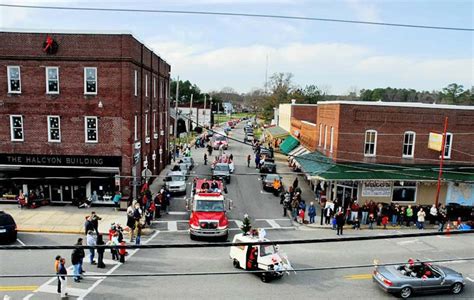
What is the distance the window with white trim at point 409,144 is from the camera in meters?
27.2

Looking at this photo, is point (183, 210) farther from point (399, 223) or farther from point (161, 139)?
point (161, 139)

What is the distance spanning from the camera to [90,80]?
25.8 metres

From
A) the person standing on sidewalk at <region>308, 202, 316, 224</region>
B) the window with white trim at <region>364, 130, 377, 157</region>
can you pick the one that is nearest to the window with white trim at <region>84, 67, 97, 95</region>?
the person standing on sidewalk at <region>308, 202, 316, 224</region>

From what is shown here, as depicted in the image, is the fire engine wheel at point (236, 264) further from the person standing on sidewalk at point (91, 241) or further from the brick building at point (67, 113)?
the brick building at point (67, 113)

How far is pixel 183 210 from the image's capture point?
1018 inches

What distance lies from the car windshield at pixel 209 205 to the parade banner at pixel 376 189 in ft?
34.8

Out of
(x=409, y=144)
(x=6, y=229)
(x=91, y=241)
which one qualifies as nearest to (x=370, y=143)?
(x=409, y=144)

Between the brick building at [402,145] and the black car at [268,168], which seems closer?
the brick building at [402,145]

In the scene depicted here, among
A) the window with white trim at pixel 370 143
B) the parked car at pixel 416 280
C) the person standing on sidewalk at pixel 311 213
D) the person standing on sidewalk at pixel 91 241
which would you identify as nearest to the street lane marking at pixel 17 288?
the person standing on sidewalk at pixel 91 241

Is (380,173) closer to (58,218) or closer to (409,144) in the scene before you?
(409,144)

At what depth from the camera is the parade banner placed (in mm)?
26234

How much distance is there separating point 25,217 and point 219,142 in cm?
3810

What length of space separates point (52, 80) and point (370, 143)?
2082cm

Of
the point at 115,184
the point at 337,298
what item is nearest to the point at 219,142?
the point at 115,184
